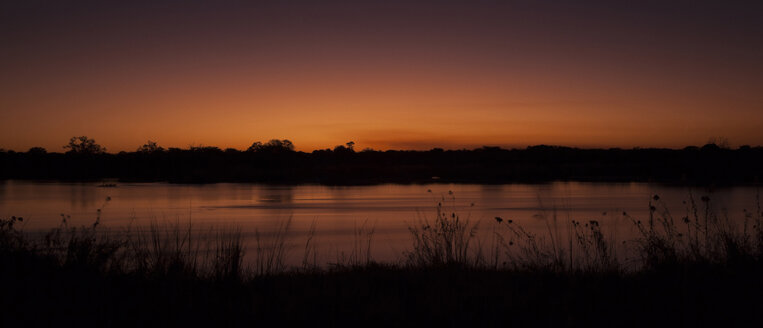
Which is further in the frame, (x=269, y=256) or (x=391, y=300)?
(x=269, y=256)

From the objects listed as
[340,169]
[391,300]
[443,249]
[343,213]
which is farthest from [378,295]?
[340,169]

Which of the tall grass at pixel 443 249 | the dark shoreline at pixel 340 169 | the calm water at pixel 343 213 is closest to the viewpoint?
the tall grass at pixel 443 249

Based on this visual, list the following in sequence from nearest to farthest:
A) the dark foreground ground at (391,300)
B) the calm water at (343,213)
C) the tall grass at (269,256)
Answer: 1. the dark foreground ground at (391,300)
2. the tall grass at (269,256)
3. the calm water at (343,213)

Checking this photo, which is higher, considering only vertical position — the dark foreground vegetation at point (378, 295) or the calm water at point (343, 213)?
the dark foreground vegetation at point (378, 295)

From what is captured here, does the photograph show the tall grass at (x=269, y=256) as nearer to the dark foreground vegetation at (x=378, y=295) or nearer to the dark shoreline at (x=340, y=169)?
the dark foreground vegetation at (x=378, y=295)

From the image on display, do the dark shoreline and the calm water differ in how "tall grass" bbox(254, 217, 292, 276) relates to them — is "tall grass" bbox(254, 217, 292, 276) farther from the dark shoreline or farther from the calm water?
the dark shoreline

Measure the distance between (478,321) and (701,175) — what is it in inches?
1700

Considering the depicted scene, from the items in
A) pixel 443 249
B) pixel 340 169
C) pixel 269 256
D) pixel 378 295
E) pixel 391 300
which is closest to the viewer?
pixel 391 300

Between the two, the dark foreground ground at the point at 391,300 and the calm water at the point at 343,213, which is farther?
the calm water at the point at 343,213

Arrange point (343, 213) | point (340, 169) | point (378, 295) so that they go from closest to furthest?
point (378, 295)
point (343, 213)
point (340, 169)

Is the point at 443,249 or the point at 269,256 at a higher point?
the point at 443,249

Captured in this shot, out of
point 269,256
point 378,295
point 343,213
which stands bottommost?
point 343,213

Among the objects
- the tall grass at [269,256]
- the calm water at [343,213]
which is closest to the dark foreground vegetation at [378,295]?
the tall grass at [269,256]

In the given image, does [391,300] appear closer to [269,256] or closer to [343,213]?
[269,256]
